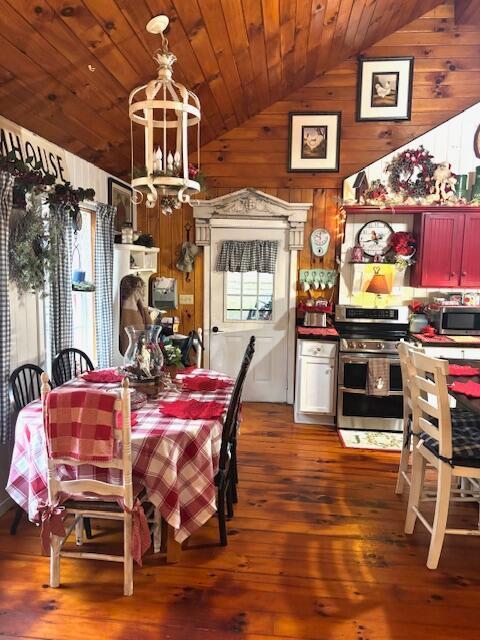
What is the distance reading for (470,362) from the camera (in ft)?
10.1

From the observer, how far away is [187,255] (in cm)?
493

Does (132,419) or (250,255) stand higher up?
(250,255)

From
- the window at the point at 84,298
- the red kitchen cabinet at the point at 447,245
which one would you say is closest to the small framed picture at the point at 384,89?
the red kitchen cabinet at the point at 447,245

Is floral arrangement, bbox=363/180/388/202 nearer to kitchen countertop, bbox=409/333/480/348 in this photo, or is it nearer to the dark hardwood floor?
kitchen countertop, bbox=409/333/480/348

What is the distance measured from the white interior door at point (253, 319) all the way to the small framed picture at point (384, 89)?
160cm

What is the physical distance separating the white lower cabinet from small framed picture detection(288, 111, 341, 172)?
73.7 inches

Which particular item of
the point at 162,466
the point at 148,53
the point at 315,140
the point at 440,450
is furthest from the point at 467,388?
the point at 315,140

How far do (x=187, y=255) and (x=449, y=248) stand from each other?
8.50 ft

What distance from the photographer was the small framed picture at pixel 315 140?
15.6ft

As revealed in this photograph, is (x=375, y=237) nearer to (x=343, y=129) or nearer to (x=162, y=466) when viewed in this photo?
(x=343, y=129)

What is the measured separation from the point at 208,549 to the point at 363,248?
330cm

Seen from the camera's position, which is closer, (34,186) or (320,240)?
(34,186)

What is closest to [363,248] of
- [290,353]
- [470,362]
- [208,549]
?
[290,353]

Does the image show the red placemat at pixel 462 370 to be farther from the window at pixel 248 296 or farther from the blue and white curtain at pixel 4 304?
the blue and white curtain at pixel 4 304
